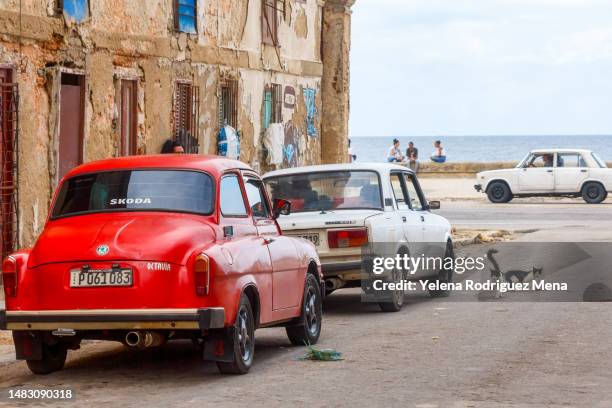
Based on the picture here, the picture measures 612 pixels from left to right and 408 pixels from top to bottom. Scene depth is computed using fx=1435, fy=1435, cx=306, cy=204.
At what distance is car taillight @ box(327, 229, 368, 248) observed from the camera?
49.3 feet

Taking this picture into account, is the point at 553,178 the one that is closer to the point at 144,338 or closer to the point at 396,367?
the point at 396,367

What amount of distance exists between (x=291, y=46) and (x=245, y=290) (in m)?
19.5

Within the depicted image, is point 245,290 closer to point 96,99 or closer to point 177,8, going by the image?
point 96,99

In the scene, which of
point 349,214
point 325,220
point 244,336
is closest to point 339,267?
point 325,220

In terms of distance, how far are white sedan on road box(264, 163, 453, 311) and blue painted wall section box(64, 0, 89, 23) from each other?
16.0ft

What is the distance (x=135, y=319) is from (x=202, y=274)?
0.57 metres

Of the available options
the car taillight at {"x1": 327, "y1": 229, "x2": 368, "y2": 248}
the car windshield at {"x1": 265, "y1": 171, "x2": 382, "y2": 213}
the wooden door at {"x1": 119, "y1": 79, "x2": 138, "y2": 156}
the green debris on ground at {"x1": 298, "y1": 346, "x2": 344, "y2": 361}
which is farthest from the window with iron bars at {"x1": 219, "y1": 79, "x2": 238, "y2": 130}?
the green debris on ground at {"x1": 298, "y1": 346, "x2": 344, "y2": 361}

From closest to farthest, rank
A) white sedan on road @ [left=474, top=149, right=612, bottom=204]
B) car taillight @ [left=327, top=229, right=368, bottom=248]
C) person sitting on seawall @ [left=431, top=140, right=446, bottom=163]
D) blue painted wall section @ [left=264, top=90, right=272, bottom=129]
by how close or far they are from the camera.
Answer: car taillight @ [left=327, top=229, right=368, bottom=248] → blue painted wall section @ [left=264, top=90, right=272, bottom=129] → white sedan on road @ [left=474, top=149, right=612, bottom=204] → person sitting on seawall @ [left=431, top=140, right=446, bottom=163]

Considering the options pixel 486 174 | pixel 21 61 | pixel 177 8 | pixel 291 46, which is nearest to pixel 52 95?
pixel 21 61

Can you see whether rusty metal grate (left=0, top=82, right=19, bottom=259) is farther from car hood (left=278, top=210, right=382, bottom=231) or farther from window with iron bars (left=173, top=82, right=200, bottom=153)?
window with iron bars (left=173, top=82, right=200, bottom=153)

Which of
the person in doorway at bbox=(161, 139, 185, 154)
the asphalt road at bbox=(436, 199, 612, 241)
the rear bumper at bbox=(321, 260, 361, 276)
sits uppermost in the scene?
the person in doorway at bbox=(161, 139, 185, 154)

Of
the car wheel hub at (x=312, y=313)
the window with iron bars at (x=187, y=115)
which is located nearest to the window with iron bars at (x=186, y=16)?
the window with iron bars at (x=187, y=115)

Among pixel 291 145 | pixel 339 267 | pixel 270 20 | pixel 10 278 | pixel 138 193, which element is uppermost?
pixel 270 20

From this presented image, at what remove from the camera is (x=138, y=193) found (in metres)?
11.1
